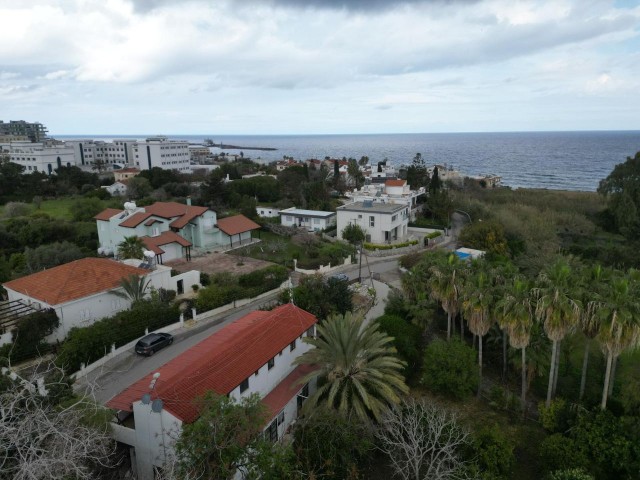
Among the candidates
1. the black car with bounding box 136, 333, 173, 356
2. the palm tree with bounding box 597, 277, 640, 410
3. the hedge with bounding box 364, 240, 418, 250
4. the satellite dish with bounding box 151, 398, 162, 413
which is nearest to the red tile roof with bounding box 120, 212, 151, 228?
the black car with bounding box 136, 333, 173, 356

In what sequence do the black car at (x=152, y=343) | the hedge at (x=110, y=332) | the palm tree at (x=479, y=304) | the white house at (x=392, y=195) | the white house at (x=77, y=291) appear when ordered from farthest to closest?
1. the white house at (x=392, y=195)
2. the white house at (x=77, y=291)
3. the black car at (x=152, y=343)
4. the hedge at (x=110, y=332)
5. the palm tree at (x=479, y=304)

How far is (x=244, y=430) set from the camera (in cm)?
1333

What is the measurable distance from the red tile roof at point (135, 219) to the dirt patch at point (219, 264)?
486 cm

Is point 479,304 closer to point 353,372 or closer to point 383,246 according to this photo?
point 353,372

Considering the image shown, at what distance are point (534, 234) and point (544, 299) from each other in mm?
34181

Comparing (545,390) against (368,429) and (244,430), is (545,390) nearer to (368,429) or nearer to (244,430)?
(368,429)

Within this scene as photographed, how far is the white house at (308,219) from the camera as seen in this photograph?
190ft

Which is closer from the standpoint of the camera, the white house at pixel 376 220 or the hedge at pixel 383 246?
the hedge at pixel 383 246

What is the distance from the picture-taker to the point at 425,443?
1736cm

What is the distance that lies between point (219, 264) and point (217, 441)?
101 feet

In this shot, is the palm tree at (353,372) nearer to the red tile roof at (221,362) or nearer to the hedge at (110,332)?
the red tile roof at (221,362)

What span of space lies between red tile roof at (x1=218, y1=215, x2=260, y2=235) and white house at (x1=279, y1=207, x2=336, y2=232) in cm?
848

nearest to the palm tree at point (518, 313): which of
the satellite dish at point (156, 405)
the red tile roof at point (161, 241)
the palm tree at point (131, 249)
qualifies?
the satellite dish at point (156, 405)

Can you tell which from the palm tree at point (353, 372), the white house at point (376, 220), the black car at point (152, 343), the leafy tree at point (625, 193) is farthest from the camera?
the leafy tree at point (625, 193)
